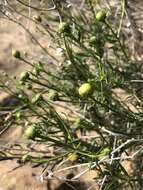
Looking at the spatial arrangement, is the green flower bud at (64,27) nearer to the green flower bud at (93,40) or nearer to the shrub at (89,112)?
the shrub at (89,112)

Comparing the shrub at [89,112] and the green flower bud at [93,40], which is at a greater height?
the green flower bud at [93,40]

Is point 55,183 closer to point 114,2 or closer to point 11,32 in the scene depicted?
point 114,2

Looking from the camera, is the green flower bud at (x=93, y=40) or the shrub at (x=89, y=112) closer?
the shrub at (x=89, y=112)

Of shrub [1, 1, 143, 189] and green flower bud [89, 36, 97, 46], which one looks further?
green flower bud [89, 36, 97, 46]

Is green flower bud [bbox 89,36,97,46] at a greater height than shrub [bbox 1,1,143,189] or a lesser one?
greater

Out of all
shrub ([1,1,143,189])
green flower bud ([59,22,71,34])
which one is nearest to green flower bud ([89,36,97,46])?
shrub ([1,1,143,189])

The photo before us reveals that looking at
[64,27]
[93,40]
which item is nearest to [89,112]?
[93,40]

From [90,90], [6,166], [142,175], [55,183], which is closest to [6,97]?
[6,166]

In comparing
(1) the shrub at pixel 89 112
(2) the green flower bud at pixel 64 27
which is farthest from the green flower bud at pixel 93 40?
(2) the green flower bud at pixel 64 27

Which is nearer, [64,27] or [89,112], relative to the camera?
[64,27]

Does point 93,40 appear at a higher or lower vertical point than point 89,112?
higher

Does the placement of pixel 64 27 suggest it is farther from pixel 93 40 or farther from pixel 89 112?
pixel 89 112

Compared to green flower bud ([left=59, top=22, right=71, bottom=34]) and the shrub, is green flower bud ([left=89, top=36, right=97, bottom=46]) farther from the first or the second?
green flower bud ([left=59, top=22, right=71, bottom=34])
